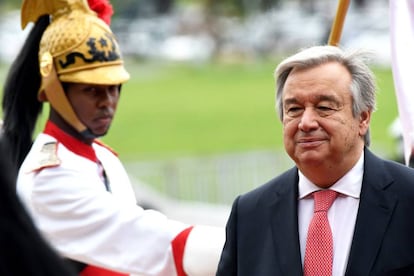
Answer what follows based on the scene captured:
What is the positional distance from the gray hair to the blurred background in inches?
5.0

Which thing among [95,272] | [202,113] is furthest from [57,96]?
[202,113]

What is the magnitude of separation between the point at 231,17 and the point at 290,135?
1814 inches

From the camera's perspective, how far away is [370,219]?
13.6ft

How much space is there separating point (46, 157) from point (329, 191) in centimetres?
163

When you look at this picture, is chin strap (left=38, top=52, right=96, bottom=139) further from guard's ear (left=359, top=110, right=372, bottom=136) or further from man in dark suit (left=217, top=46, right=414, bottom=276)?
guard's ear (left=359, top=110, right=372, bottom=136)

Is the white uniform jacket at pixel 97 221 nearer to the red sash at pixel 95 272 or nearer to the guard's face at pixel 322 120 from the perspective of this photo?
the red sash at pixel 95 272

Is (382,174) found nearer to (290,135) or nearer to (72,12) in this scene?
(290,135)

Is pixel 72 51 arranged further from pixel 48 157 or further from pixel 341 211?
pixel 341 211

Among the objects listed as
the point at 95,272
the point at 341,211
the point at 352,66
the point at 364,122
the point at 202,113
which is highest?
the point at 352,66

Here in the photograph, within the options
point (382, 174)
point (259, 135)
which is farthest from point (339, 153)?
point (259, 135)

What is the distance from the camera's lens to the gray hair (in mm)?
4324

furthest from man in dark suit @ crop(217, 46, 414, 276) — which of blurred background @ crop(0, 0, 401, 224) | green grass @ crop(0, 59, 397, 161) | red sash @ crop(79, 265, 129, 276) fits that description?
green grass @ crop(0, 59, 397, 161)

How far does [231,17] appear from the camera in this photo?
5009 centimetres

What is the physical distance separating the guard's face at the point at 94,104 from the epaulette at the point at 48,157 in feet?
0.59
